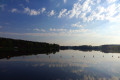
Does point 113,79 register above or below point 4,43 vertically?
below

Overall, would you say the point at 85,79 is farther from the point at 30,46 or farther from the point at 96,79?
the point at 30,46

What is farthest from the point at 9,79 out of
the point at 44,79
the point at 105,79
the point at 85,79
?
the point at 105,79

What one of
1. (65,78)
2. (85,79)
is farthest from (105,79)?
(65,78)

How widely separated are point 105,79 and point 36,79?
55.4 ft

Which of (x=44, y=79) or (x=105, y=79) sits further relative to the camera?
(x=105, y=79)

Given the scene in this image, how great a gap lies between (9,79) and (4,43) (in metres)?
128

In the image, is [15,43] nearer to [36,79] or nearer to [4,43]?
[4,43]

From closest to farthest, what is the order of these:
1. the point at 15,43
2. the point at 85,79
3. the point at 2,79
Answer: the point at 2,79
the point at 85,79
the point at 15,43

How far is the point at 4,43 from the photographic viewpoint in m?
136

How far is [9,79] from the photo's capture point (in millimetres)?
23312

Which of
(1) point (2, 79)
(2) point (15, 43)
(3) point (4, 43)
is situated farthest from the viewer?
(2) point (15, 43)

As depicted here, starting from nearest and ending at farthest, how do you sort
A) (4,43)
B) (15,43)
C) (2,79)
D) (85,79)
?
1. (2,79)
2. (85,79)
3. (4,43)
4. (15,43)

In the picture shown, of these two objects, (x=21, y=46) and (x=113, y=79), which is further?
(x=21, y=46)

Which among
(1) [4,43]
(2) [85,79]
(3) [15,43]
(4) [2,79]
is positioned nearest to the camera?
(4) [2,79]
